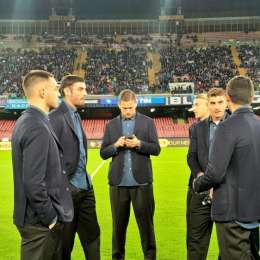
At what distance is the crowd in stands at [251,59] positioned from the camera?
156 ft

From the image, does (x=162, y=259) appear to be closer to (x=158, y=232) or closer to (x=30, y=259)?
(x=158, y=232)

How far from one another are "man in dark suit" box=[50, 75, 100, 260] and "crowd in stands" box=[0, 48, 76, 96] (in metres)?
41.7

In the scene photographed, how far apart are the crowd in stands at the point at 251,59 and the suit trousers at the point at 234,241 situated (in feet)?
141

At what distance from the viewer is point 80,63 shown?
51750 mm

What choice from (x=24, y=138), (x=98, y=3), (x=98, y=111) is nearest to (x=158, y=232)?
(x=24, y=138)

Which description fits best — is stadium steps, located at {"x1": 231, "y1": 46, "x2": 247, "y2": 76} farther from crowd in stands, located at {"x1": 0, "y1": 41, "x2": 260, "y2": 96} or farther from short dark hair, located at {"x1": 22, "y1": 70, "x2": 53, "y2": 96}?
short dark hair, located at {"x1": 22, "y1": 70, "x2": 53, "y2": 96}

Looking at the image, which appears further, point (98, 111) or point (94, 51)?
point (94, 51)

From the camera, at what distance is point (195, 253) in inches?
243

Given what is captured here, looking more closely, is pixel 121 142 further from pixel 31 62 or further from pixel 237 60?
pixel 237 60

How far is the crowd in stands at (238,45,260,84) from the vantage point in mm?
47581

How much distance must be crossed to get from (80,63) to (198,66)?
1265 cm

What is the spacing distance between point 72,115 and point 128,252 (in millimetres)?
2986

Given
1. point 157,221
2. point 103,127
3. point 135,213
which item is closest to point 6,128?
point 103,127

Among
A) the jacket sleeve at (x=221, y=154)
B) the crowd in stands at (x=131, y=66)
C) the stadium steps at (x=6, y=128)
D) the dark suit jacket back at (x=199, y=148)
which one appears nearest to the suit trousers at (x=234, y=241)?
the jacket sleeve at (x=221, y=154)
